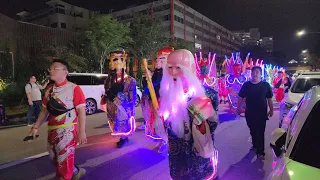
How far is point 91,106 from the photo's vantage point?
40.9 feet

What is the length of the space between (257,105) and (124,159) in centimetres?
274

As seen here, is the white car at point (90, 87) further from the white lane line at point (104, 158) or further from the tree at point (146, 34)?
the tree at point (146, 34)

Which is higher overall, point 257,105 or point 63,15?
point 63,15

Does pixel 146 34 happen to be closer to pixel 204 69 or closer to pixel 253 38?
pixel 204 69

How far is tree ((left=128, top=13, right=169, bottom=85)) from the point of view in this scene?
2942 cm

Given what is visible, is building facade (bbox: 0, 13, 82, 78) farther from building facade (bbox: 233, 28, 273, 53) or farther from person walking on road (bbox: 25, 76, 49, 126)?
building facade (bbox: 233, 28, 273, 53)

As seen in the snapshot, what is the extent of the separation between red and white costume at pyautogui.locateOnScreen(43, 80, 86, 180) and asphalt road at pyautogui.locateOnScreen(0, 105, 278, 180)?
2.96 feet

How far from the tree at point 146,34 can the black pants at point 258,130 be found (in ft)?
77.1

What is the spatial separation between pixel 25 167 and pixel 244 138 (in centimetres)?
496

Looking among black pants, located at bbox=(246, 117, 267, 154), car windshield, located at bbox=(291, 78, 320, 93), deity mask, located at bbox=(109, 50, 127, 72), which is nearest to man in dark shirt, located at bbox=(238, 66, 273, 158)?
black pants, located at bbox=(246, 117, 267, 154)

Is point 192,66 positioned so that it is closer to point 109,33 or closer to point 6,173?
point 6,173

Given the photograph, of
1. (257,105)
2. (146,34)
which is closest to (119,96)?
(257,105)

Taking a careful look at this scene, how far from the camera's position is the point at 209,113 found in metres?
2.27

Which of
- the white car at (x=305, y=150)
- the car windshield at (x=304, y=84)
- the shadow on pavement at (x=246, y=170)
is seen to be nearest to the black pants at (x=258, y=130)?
the shadow on pavement at (x=246, y=170)
